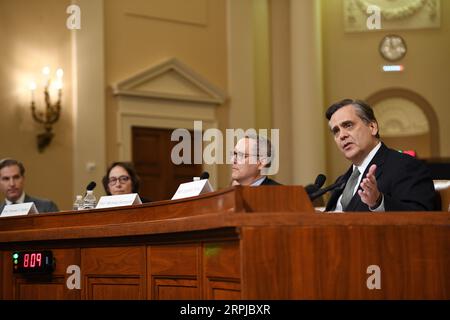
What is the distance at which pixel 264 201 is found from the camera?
2.70 meters

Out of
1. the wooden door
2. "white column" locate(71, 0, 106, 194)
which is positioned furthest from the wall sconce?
the wooden door

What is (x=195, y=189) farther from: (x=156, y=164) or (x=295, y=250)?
(x=156, y=164)

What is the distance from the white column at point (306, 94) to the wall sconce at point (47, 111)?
3.64 metres

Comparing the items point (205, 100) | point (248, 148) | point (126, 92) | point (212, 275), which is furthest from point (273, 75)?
point (212, 275)

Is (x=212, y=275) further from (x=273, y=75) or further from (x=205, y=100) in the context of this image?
(x=273, y=75)

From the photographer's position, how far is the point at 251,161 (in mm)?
4605

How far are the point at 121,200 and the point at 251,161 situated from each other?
0.92 m

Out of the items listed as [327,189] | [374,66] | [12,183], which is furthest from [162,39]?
[327,189]

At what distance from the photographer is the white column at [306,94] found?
11953 mm

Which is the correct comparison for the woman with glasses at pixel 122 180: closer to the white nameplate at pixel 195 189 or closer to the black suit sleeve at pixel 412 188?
the white nameplate at pixel 195 189

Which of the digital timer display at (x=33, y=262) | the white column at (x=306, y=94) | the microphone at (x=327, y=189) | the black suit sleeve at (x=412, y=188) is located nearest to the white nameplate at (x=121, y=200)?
the digital timer display at (x=33, y=262)

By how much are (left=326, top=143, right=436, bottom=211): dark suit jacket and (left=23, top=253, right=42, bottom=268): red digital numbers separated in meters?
1.48
